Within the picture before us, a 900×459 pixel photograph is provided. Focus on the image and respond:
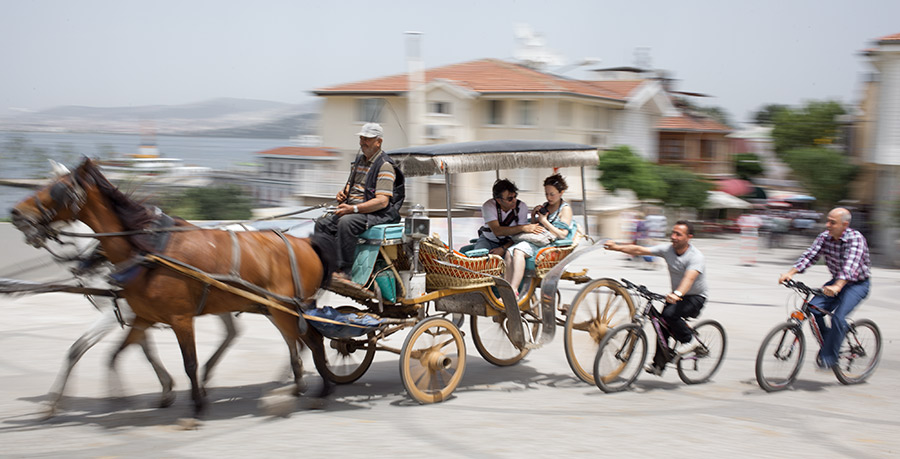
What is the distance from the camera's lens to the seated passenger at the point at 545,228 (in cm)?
844

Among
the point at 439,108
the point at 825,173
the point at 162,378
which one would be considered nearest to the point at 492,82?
the point at 439,108

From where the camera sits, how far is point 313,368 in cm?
910

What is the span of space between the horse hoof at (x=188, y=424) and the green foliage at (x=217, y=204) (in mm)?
12592

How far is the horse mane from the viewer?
20.9ft

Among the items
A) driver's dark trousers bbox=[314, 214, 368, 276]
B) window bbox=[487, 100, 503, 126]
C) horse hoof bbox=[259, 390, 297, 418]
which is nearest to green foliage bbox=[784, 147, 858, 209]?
window bbox=[487, 100, 503, 126]

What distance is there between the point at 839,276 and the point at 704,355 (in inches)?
66.1

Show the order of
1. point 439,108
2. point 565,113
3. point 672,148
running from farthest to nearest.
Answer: point 672,148 < point 439,108 < point 565,113

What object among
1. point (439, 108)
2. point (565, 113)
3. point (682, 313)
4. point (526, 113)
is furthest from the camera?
point (439, 108)

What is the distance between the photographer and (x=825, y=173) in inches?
1171

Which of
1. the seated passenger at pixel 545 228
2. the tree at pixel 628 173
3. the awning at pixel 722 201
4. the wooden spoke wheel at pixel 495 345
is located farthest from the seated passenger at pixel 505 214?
the awning at pixel 722 201

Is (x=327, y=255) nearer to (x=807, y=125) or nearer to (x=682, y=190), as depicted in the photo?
(x=682, y=190)

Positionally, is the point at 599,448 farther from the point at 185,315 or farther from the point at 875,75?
the point at 875,75

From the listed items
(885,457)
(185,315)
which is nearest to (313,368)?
(185,315)

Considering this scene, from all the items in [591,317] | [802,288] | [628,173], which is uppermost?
[628,173]
